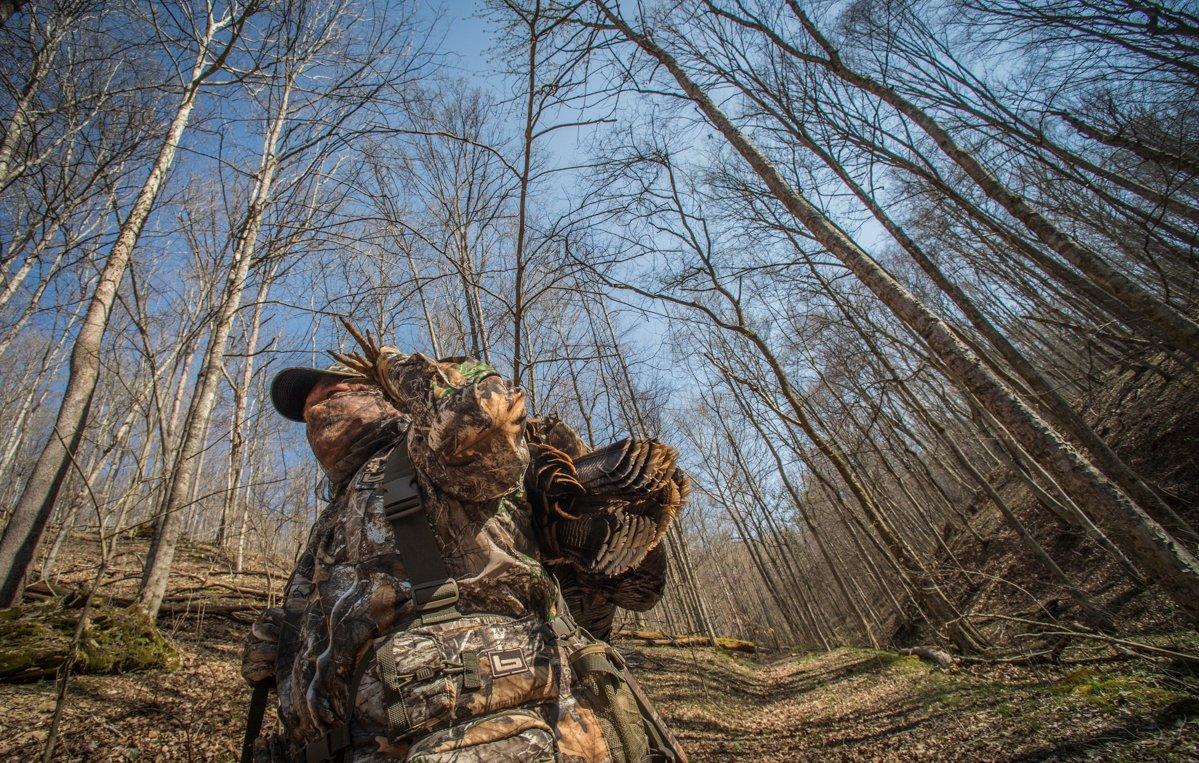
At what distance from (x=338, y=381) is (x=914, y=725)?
7540mm

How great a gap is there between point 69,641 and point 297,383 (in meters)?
4.07

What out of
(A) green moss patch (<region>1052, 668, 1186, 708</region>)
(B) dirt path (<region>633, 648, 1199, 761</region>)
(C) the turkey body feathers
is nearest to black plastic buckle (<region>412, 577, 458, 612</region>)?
(C) the turkey body feathers

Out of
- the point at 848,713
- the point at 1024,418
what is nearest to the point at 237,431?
the point at 1024,418

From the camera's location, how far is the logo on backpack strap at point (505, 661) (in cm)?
142

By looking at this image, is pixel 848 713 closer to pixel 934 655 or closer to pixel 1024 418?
pixel 934 655

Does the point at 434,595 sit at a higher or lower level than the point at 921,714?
higher

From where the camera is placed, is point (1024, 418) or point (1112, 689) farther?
point (1112, 689)

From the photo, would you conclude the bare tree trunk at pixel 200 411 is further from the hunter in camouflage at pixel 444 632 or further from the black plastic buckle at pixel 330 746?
the black plastic buckle at pixel 330 746

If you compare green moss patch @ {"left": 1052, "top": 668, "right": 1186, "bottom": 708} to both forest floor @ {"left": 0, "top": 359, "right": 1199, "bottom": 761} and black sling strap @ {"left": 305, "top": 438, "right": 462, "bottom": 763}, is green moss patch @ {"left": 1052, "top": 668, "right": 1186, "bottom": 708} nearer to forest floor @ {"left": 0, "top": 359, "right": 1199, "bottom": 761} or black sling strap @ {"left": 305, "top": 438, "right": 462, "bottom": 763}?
forest floor @ {"left": 0, "top": 359, "right": 1199, "bottom": 761}

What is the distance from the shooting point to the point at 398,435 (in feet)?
6.39

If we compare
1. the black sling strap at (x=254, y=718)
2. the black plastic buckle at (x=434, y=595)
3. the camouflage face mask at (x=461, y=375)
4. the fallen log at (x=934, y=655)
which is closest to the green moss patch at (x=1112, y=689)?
the fallen log at (x=934, y=655)

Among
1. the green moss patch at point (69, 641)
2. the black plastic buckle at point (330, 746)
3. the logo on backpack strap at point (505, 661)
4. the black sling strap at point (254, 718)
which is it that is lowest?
the black plastic buckle at point (330, 746)

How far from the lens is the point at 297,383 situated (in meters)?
2.16

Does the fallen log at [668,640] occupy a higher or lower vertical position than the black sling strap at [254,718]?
higher
